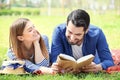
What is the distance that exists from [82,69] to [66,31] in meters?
0.48

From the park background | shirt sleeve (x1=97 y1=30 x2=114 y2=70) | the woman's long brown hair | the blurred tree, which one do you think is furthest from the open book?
the blurred tree

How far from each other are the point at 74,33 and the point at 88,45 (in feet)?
1.68

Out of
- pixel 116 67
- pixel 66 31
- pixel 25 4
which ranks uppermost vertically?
pixel 66 31

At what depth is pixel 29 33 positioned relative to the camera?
192 inches

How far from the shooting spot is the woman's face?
4.87 metres

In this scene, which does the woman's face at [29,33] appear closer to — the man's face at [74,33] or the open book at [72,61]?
the man's face at [74,33]

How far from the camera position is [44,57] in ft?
16.6

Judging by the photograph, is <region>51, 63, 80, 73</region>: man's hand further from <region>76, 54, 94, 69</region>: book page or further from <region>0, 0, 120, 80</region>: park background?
<region>0, 0, 120, 80</region>: park background

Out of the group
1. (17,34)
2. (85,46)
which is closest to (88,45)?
(85,46)

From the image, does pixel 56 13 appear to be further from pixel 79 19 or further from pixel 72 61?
pixel 72 61

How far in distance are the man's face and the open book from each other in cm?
27

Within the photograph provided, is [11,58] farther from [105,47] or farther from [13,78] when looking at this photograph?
[105,47]

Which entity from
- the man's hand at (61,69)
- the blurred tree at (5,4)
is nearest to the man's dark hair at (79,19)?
the man's hand at (61,69)

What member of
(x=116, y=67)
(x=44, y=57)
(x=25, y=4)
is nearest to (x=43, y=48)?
(x=44, y=57)
